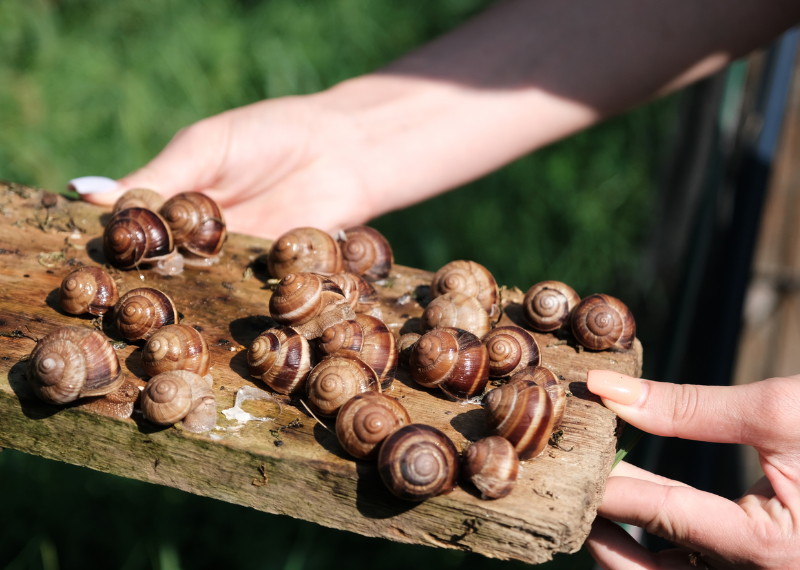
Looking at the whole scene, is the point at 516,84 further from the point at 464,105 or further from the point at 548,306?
the point at 548,306

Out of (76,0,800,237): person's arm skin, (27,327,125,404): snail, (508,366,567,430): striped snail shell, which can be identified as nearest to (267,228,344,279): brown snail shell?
(27,327,125,404): snail

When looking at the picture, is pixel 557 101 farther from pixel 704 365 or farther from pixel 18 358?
pixel 18 358

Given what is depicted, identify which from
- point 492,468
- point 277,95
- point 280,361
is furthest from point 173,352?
point 277,95

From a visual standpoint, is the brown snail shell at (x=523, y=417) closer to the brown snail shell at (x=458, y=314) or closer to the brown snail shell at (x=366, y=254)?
the brown snail shell at (x=458, y=314)

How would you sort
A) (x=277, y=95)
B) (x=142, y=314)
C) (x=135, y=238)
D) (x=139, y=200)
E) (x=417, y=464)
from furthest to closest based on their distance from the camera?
(x=277, y=95), (x=139, y=200), (x=135, y=238), (x=142, y=314), (x=417, y=464)

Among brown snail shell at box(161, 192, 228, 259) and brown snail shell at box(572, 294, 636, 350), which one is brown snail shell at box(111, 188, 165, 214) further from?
brown snail shell at box(572, 294, 636, 350)

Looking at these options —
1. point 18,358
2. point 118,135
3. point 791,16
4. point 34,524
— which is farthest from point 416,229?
point 18,358

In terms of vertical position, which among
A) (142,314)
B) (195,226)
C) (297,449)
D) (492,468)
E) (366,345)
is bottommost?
(297,449)

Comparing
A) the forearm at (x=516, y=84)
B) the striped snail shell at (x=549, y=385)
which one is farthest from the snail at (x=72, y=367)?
the forearm at (x=516, y=84)
